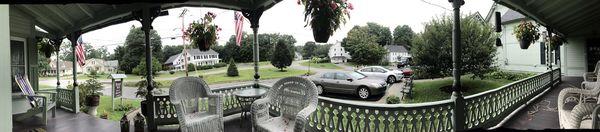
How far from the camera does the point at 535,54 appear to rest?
15453 mm

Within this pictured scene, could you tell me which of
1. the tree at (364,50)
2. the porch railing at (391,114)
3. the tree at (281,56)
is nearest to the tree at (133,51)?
the tree at (281,56)

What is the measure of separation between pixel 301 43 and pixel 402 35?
1894 cm

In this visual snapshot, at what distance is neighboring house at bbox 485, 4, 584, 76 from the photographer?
12.1 metres

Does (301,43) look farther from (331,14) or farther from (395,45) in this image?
(331,14)

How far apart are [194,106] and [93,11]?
3.21m

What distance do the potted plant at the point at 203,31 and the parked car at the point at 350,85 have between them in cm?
677

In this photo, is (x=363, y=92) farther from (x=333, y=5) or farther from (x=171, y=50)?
(x=171, y=50)

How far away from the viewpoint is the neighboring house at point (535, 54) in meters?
12.1

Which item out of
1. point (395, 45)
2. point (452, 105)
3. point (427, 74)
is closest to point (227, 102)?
point (452, 105)

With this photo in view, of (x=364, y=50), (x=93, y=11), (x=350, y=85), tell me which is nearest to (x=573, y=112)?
(x=93, y=11)

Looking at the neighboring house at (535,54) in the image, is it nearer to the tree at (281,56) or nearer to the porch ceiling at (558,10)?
the porch ceiling at (558,10)

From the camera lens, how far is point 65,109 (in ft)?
23.5

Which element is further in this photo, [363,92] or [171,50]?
[171,50]

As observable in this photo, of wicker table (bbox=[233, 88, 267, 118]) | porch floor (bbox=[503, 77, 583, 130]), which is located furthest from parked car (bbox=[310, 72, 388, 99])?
wicker table (bbox=[233, 88, 267, 118])
